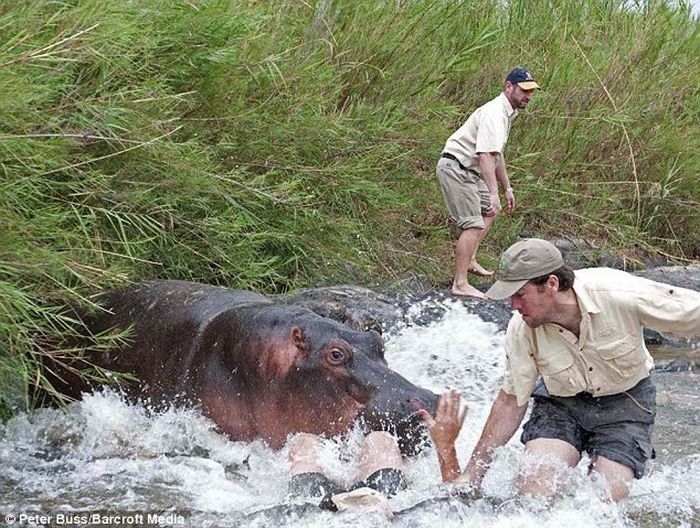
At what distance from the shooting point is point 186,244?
6.47 meters

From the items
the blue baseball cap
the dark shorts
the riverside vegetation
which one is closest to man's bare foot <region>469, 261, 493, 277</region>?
the riverside vegetation

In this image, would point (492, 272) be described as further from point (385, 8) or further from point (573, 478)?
point (573, 478)

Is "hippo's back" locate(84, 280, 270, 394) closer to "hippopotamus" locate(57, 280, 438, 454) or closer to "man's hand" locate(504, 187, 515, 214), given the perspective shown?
"hippopotamus" locate(57, 280, 438, 454)

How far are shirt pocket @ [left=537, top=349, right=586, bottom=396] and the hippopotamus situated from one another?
0.51 meters

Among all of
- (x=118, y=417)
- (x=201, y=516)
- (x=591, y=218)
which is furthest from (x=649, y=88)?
(x=201, y=516)

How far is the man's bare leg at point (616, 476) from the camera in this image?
432cm

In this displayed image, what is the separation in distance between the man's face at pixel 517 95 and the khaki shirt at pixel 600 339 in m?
4.47

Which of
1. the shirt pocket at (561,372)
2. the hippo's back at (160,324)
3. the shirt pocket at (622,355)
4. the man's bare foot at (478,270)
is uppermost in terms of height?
the shirt pocket at (622,355)

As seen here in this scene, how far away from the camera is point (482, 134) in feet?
28.1

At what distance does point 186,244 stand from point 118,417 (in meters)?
1.35

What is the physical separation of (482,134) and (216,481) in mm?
4405

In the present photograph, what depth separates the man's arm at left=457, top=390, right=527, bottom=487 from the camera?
14.3 ft

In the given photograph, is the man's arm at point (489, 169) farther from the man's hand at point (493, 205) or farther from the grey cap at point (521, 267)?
the grey cap at point (521, 267)

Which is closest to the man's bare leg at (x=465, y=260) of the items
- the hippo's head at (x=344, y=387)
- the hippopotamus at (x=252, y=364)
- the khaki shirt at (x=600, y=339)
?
the hippopotamus at (x=252, y=364)
